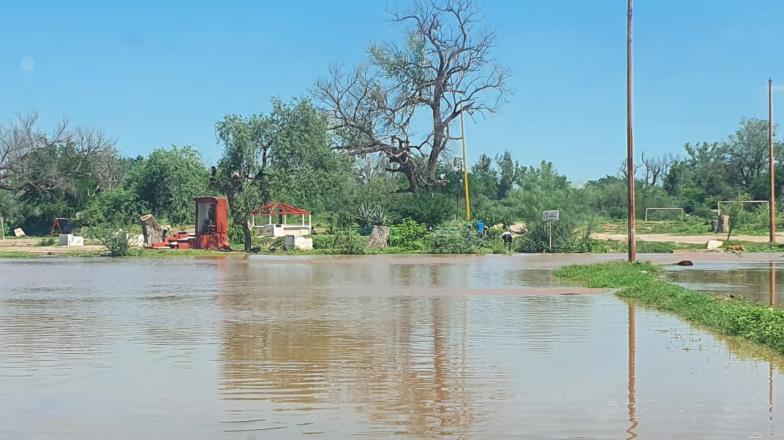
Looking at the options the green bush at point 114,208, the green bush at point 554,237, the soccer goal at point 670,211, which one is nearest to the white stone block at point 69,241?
the green bush at point 114,208

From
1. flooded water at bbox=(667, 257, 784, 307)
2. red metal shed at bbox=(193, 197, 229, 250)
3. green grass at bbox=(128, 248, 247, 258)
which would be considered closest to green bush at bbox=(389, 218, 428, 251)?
green grass at bbox=(128, 248, 247, 258)

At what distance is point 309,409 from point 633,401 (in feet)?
10.9

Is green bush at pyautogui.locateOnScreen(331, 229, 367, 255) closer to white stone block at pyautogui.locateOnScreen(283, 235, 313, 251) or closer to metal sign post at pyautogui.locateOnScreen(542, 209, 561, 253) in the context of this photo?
white stone block at pyautogui.locateOnScreen(283, 235, 313, 251)

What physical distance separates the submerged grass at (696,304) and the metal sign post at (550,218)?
604 inches

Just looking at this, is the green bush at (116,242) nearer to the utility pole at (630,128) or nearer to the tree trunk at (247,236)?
the tree trunk at (247,236)

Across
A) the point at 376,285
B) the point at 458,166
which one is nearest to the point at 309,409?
the point at 376,285

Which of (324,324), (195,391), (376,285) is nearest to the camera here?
(195,391)

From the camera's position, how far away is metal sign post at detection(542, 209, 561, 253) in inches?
1732

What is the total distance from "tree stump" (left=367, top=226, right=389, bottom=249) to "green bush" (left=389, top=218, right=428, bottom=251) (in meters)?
0.77

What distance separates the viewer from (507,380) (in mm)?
10414

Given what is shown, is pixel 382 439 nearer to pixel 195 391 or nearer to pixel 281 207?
pixel 195 391

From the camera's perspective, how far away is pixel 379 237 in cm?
4897

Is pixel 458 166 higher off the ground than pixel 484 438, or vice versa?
pixel 458 166

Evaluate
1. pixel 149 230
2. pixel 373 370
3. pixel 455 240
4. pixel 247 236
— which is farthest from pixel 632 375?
pixel 149 230
